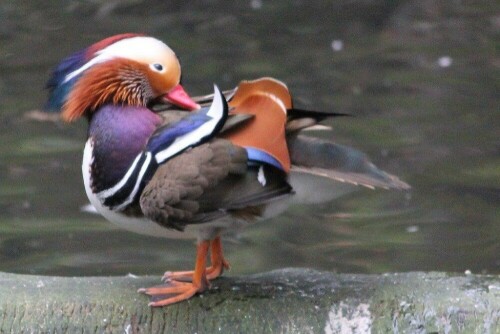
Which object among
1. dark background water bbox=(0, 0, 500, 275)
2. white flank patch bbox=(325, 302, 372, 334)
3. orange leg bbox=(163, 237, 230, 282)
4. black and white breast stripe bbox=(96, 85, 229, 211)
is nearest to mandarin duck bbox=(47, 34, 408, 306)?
black and white breast stripe bbox=(96, 85, 229, 211)

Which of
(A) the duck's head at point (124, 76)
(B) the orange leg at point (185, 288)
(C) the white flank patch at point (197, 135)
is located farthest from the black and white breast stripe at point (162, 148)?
(B) the orange leg at point (185, 288)

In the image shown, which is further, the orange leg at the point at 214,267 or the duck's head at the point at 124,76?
the orange leg at the point at 214,267

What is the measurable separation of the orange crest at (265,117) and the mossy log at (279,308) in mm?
369

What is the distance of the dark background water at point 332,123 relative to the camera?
4.54m

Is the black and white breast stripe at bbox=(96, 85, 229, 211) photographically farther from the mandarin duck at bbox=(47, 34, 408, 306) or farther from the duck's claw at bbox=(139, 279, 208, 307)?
the duck's claw at bbox=(139, 279, 208, 307)

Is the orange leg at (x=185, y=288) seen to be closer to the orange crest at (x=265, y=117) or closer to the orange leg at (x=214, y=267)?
the orange leg at (x=214, y=267)

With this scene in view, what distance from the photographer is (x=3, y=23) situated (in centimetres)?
755

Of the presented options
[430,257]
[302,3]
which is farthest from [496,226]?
[302,3]

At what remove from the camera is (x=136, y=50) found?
2.57 meters

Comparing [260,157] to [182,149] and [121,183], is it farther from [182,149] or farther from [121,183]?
[121,183]

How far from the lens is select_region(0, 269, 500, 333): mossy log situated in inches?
100.0

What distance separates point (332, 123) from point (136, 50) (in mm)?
3339

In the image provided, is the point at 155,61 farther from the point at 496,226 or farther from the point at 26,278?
the point at 496,226

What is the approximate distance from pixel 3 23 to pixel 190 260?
3.70 metres
